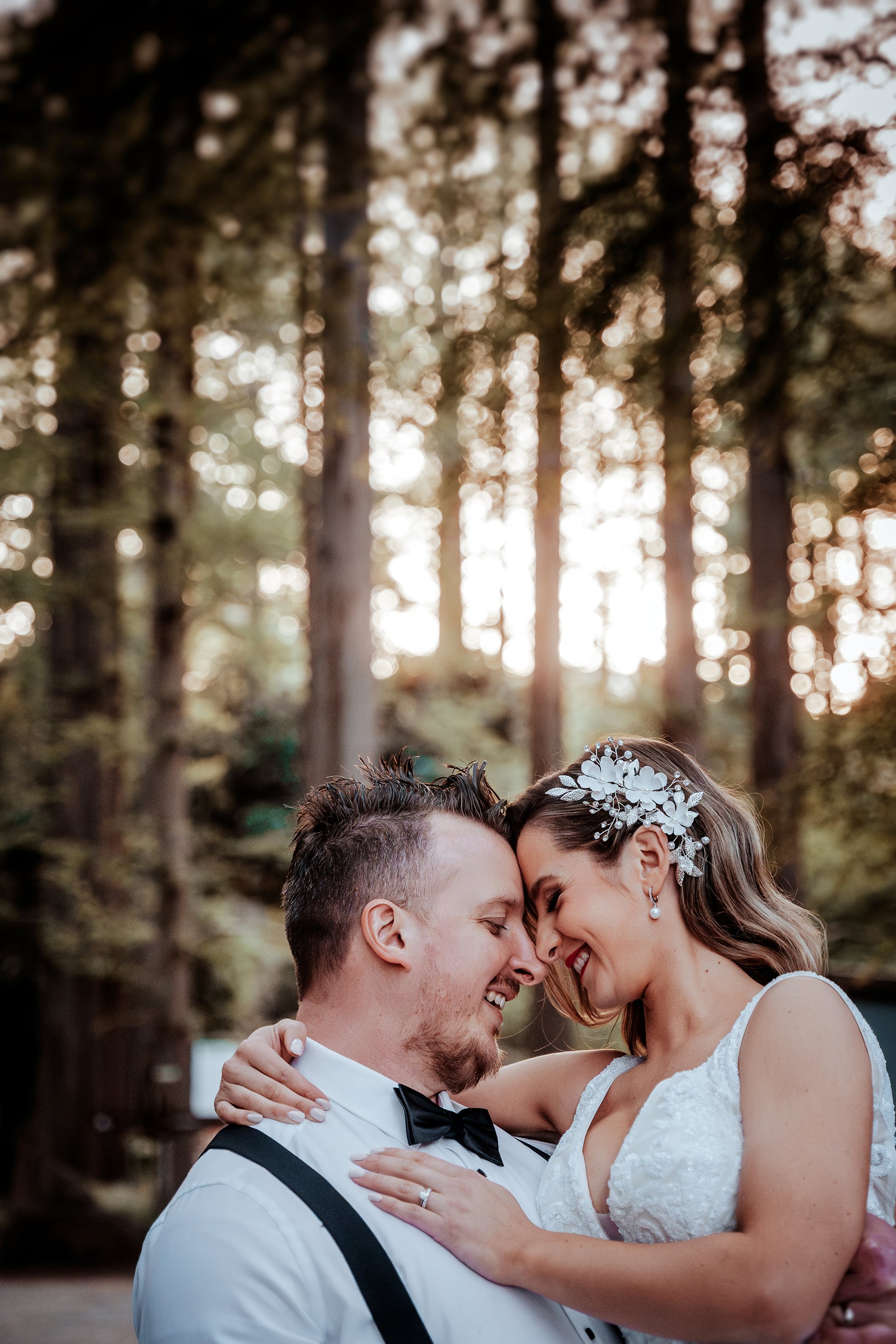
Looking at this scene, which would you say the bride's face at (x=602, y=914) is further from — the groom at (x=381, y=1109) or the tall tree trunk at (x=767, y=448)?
the tall tree trunk at (x=767, y=448)

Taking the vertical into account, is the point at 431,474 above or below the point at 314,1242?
above

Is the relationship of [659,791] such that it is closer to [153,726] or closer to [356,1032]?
[356,1032]

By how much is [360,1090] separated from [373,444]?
7.56 metres

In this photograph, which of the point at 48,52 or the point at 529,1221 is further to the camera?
the point at 48,52

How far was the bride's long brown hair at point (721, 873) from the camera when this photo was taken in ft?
8.16

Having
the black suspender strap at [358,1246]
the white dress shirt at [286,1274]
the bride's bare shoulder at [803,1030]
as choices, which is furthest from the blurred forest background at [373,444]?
the black suspender strap at [358,1246]

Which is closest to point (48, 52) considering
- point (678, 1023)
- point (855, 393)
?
point (855, 393)

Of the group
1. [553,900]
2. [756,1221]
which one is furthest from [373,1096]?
[756,1221]

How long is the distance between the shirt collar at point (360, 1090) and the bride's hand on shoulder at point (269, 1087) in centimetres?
4

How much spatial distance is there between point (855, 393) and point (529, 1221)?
4033 millimetres

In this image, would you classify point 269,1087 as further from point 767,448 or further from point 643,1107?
point 767,448

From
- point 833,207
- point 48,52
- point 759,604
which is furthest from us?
point 759,604

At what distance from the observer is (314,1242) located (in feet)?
6.11

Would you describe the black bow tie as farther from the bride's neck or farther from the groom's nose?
the bride's neck
